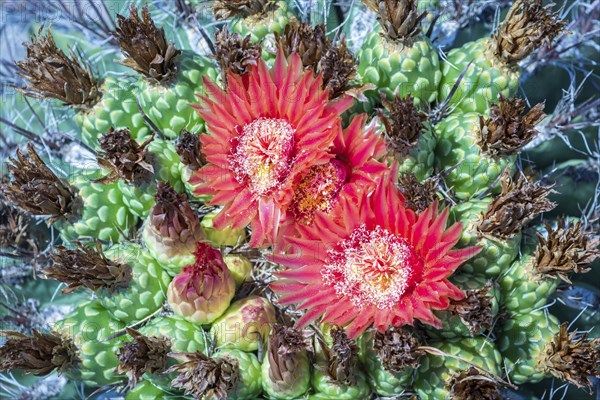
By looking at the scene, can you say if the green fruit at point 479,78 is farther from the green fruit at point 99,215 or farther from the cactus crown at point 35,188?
the cactus crown at point 35,188

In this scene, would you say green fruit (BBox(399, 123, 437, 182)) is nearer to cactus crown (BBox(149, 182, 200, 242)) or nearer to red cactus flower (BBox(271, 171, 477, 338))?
red cactus flower (BBox(271, 171, 477, 338))

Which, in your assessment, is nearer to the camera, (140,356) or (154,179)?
(140,356)

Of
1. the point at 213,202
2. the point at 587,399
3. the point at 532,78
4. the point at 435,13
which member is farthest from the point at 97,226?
the point at 587,399

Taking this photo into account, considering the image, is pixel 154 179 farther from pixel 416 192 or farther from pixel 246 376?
pixel 416 192

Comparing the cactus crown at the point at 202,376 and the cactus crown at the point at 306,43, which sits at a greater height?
the cactus crown at the point at 306,43

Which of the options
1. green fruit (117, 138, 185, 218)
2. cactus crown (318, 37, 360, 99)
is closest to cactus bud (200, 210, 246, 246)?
green fruit (117, 138, 185, 218)

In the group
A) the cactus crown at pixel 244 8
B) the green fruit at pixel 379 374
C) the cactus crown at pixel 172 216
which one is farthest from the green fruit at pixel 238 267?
the cactus crown at pixel 244 8

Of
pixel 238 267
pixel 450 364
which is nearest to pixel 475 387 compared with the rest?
pixel 450 364

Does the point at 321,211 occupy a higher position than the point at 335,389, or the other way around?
the point at 321,211
